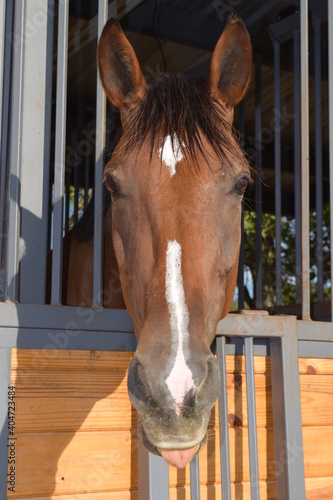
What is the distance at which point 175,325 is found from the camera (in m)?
1.46

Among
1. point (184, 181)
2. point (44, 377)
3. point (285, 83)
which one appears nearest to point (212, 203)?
point (184, 181)

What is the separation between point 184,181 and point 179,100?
14.0 inches

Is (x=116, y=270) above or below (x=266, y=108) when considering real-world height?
below

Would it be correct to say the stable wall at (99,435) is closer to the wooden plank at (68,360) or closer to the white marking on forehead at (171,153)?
the wooden plank at (68,360)

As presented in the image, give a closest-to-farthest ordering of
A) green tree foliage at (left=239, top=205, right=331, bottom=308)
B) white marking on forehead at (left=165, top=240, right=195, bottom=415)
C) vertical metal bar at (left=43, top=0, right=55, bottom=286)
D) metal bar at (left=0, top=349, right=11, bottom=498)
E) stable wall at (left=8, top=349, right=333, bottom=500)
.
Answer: white marking on forehead at (left=165, top=240, right=195, bottom=415)
metal bar at (left=0, top=349, right=11, bottom=498)
stable wall at (left=8, top=349, right=333, bottom=500)
vertical metal bar at (left=43, top=0, right=55, bottom=286)
green tree foliage at (left=239, top=205, right=331, bottom=308)

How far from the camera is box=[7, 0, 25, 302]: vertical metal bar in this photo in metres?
1.94

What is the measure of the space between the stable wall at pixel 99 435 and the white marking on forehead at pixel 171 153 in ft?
2.40

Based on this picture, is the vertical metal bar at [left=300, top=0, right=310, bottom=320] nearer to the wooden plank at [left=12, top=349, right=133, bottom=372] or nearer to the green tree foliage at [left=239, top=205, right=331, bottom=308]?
the wooden plank at [left=12, top=349, right=133, bottom=372]

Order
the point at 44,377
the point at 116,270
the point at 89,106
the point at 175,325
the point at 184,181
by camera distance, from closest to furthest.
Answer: the point at 175,325 < the point at 184,181 < the point at 44,377 < the point at 116,270 < the point at 89,106

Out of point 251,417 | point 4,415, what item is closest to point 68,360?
point 4,415

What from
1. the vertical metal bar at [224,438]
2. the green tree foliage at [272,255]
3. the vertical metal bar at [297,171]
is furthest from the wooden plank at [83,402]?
the green tree foliage at [272,255]

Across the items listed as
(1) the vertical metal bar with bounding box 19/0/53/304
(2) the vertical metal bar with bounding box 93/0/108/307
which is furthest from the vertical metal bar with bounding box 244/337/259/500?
(1) the vertical metal bar with bounding box 19/0/53/304

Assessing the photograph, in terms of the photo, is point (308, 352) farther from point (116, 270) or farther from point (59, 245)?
point (59, 245)

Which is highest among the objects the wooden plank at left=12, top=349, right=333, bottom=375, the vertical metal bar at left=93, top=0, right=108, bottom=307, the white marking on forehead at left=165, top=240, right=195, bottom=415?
the vertical metal bar at left=93, top=0, right=108, bottom=307
